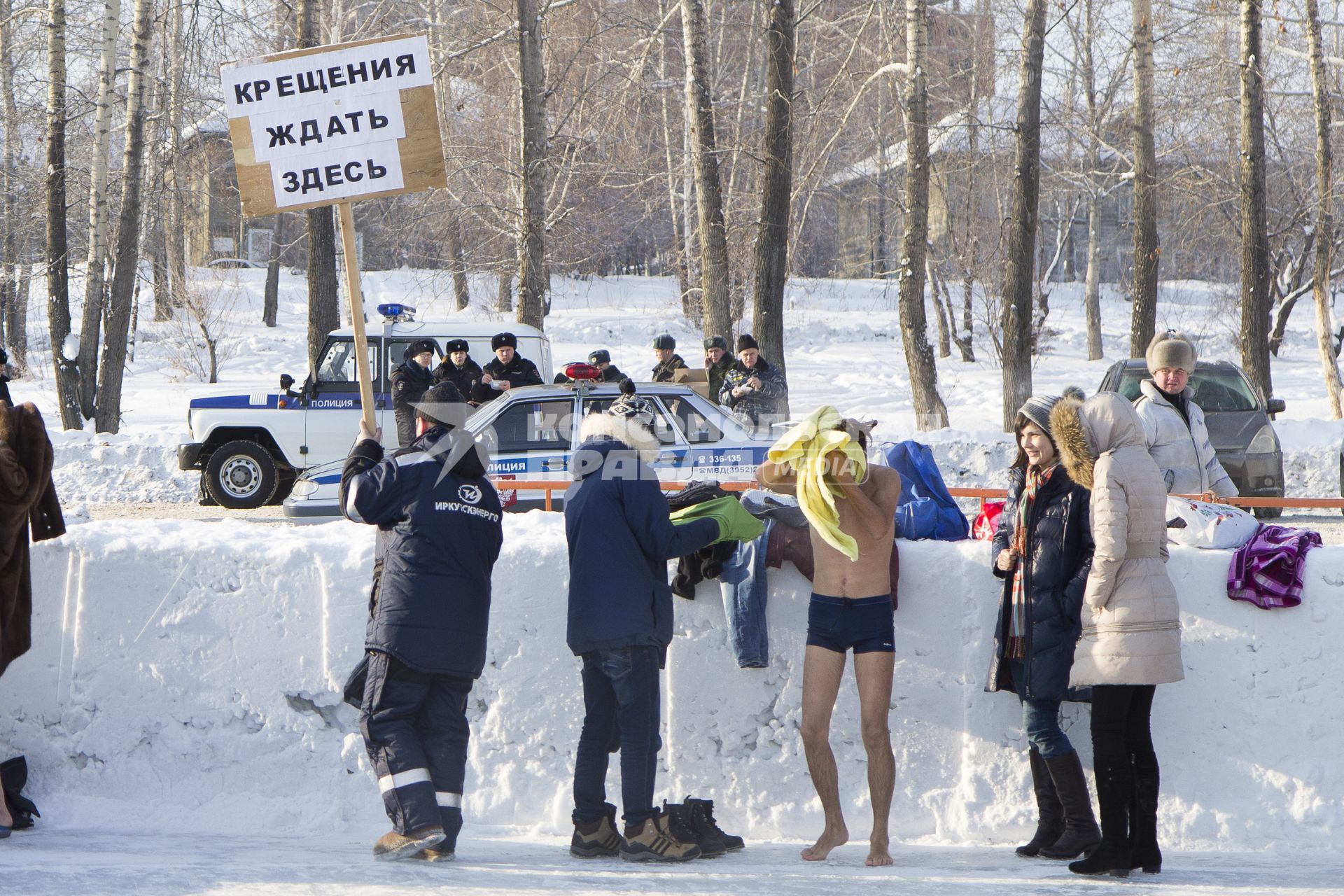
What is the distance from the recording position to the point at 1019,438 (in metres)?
5.05

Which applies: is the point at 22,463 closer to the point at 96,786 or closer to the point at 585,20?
the point at 96,786

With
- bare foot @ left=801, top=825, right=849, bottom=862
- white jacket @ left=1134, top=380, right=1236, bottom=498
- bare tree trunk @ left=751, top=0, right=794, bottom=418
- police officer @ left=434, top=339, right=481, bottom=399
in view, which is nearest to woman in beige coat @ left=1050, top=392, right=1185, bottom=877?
bare foot @ left=801, top=825, right=849, bottom=862

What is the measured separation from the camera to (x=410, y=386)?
1105 cm

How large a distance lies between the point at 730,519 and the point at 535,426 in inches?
212

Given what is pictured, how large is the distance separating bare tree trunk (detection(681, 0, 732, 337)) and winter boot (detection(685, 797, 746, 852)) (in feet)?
37.3

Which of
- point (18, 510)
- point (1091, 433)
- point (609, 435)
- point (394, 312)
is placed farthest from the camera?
point (394, 312)

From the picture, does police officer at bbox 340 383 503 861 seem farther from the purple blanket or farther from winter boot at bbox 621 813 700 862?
the purple blanket

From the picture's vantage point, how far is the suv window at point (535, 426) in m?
10.3

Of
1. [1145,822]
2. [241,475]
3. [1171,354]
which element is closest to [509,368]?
[241,475]

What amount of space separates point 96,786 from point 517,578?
2.06 metres

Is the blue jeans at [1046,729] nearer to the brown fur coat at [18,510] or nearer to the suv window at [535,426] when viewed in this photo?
the brown fur coat at [18,510]

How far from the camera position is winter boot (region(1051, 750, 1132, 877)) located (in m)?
4.73

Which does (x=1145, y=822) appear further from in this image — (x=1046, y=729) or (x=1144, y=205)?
(x=1144, y=205)

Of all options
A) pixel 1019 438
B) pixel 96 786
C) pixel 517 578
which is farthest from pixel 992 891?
pixel 96 786
